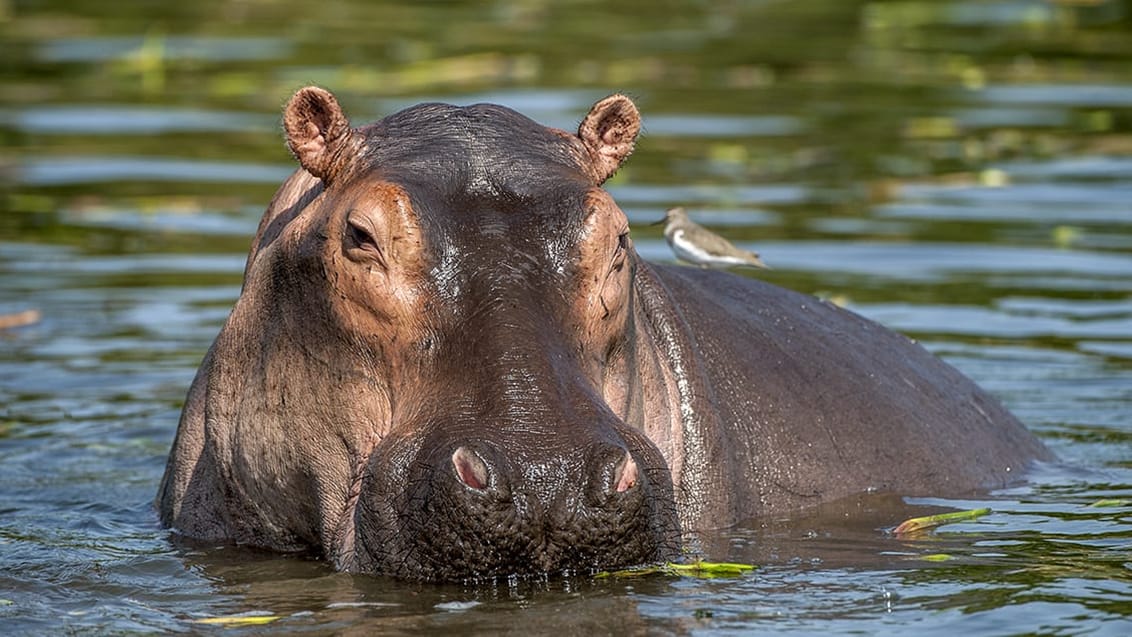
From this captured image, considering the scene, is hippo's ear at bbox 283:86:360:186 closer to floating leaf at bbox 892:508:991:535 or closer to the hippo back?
the hippo back

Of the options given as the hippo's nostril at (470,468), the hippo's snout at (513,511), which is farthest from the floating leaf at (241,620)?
the hippo's nostril at (470,468)

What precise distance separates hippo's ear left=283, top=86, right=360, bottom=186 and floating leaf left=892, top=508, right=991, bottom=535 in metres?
2.43

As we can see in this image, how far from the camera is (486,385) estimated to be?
6.09m

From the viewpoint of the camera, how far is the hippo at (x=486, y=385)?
19.7ft

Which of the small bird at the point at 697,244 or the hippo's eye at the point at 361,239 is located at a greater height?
the small bird at the point at 697,244

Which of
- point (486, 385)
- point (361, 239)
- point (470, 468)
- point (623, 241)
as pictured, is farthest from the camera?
point (623, 241)

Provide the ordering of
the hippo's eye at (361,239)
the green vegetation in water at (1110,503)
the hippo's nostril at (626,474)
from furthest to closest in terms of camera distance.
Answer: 1. the green vegetation in water at (1110,503)
2. the hippo's eye at (361,239)
3. the hippo's nostril at (626,474)

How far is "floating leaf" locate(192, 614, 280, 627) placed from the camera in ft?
20.8

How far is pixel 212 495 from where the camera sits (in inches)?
300

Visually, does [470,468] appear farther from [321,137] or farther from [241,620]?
[321,137]

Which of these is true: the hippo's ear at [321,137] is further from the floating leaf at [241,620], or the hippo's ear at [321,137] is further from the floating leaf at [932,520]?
the floating leaf at [932,520]

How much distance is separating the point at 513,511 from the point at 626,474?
335 mm

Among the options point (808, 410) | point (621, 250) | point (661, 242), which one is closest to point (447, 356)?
point (621, 250)

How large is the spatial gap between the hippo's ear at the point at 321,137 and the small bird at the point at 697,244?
4111mm
